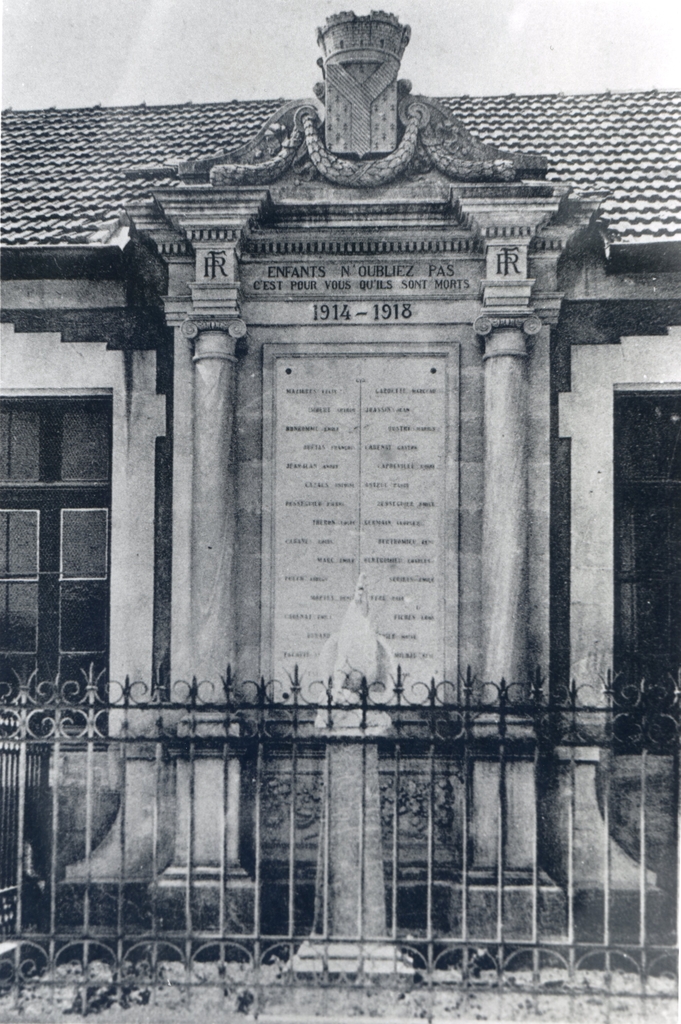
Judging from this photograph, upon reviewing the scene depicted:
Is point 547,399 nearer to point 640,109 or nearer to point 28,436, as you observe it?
point 640,109

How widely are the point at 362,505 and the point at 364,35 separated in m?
2.92

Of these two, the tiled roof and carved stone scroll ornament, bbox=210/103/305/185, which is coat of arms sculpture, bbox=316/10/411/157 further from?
the tiled roof

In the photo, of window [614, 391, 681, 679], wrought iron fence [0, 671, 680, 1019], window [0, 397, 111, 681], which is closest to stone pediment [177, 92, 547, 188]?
window [614, 391, 681, 679]

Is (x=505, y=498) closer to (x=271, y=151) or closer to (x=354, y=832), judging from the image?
(x=354, y=832)

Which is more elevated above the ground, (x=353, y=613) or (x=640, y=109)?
(x=640, y=109)

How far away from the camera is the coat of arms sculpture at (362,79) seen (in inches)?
232

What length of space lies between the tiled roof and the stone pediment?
84 centimetres

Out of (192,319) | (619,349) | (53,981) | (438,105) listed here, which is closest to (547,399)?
(619,349)

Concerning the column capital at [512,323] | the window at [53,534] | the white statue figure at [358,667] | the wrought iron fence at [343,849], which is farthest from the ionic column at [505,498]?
the window at [53,534]

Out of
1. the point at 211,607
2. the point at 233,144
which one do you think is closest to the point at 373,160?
the point at 233,144

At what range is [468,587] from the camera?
19.8 ft

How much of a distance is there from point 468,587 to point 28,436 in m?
3.35

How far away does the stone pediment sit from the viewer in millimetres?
5898

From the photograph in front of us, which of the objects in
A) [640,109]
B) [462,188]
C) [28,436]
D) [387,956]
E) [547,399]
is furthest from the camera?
[640,109]
